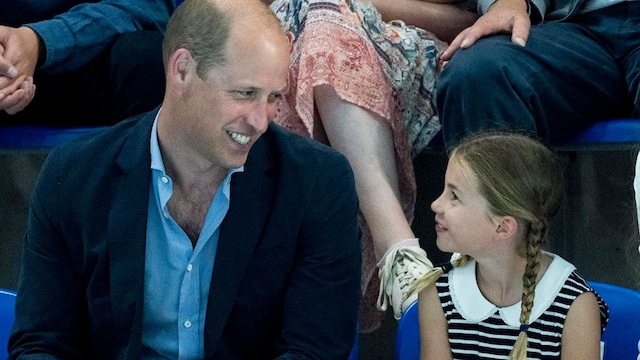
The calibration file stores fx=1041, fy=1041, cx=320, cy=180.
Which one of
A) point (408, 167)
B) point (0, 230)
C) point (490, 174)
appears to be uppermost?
point (490, 174)

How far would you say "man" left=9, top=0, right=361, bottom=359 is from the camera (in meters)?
1.62

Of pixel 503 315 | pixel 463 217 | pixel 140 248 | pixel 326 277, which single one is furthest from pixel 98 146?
pixel 503 315

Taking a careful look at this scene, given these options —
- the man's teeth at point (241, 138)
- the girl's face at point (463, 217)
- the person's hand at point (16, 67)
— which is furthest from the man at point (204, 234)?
the person's hand at point (16, 67)

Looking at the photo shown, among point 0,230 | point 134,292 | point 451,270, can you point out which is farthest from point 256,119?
point 0,230

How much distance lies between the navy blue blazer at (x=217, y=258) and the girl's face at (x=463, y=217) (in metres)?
0.16

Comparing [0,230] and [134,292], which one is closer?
[134,292]

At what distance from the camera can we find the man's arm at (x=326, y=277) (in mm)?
1637

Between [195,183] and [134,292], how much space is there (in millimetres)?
212

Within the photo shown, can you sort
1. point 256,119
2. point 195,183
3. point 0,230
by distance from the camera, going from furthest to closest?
point 0,230 < point 195,183 < point 256,119

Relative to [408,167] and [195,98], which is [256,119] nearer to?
[195,98]

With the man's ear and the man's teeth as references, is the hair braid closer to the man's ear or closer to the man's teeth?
the man's teeth

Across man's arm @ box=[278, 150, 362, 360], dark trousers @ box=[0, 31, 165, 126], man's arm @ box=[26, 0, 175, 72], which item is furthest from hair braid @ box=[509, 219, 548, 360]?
man's arm @ box=[26, 0, 175, 72]

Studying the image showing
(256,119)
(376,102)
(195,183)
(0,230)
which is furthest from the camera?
(0,230)

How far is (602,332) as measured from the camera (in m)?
1.68
